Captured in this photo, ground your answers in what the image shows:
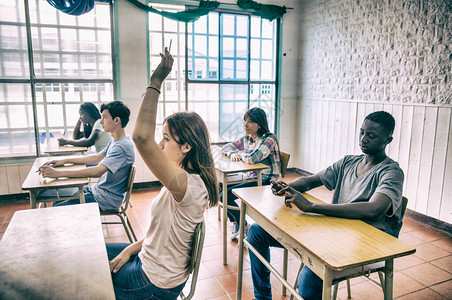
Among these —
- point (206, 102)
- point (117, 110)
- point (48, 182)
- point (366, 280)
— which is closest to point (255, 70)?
point (206, 102)

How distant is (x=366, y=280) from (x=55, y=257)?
2111mm

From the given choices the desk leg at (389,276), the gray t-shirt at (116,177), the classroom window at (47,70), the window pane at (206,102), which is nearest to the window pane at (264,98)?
the window pane at (206,102)

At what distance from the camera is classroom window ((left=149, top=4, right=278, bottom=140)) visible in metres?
4.66

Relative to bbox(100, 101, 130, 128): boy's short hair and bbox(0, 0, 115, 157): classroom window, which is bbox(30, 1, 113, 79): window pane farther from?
bbox(100, 101, 130, 128): boy's short hair

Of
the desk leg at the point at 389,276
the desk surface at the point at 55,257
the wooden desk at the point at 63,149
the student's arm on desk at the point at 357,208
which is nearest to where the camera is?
the desk surface at the point at 55,257

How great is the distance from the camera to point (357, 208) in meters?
1.54

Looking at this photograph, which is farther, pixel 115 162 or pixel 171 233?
pixel 115 162

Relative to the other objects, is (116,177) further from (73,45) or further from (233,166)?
(73,45)

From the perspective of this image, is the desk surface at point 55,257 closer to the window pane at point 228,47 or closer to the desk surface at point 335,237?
the desk surface at point 335,237

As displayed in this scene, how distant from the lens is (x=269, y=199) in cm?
187

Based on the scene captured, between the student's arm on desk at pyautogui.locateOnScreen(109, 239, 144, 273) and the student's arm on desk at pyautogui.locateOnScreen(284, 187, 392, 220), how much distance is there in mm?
779

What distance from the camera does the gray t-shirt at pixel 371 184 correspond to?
159cm

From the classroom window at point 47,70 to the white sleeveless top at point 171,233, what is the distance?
3.56 meters

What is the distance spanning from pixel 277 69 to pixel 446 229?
10.5ft
